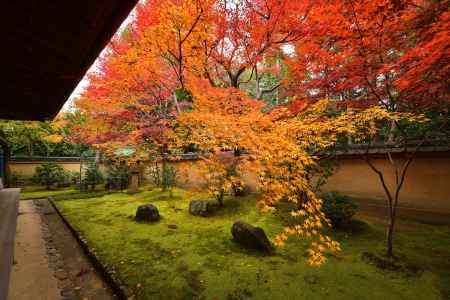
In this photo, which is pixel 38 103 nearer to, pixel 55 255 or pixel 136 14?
pixel 55 255

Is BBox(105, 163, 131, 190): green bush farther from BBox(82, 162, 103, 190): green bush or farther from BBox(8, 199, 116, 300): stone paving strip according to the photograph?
BBox(8, 199, 116, 300): stone paving strip

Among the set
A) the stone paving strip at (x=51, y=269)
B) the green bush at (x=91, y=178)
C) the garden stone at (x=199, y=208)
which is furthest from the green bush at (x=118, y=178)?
the garden stone at (x=199, y=208)

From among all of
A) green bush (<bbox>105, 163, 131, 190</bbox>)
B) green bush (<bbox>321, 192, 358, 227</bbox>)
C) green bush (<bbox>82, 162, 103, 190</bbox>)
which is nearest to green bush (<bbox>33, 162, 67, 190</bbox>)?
green bush (<bbox>82, 162, 103, 190</bbox>)

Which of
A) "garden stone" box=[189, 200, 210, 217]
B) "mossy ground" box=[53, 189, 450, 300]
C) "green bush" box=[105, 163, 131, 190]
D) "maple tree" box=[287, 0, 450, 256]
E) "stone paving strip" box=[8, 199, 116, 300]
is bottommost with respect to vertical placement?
"mossy ground" box=[53, 189, 450, 300]

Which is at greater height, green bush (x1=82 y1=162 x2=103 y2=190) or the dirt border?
green bush (x1=82 y1=162 x2=103 y2=190)

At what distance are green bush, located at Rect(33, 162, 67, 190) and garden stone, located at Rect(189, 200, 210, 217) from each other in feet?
42.3

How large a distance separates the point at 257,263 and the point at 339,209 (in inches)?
129

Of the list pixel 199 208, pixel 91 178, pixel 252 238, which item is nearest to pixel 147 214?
pixel 199 208

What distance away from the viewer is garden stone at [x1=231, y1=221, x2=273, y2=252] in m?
5.42

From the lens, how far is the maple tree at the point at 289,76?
4.87 metres

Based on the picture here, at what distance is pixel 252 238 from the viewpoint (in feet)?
18.1

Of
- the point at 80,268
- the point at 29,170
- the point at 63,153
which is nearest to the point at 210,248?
the point at 80,268

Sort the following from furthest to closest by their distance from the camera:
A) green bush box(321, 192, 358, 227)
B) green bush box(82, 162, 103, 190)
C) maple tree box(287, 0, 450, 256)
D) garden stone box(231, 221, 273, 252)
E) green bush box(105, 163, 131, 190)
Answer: green bush box(105, 163, 131, 190) < green bush box(82, 162, 103, 190) < green bush box(321, 192, 358, 227) < garden stone box(231, 221, 273, 252) < maple tree box(287, 0, 450, 256)

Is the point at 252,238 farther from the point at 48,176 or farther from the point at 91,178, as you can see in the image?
the point at 48,176
